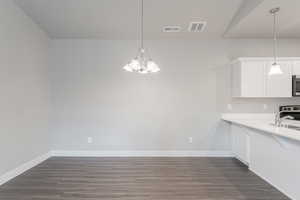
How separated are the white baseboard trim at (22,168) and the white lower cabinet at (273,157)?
422cm

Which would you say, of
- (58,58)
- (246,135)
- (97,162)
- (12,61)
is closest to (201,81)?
(246,135)

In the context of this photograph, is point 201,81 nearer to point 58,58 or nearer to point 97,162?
point 97,162

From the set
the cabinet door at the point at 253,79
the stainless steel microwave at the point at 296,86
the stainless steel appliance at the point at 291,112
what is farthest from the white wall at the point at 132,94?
the stainless steel microwave at the point at 296,86

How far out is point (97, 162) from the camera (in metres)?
4.29

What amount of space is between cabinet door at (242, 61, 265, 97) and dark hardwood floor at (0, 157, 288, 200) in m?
1.57

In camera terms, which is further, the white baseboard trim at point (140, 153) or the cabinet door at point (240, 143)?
the white baseboard trim at point (140, 153)

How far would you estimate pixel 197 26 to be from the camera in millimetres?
4238

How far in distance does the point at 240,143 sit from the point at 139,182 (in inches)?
90.7

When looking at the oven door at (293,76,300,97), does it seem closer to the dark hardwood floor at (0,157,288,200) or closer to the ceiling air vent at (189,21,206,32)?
the dark hardwood floor at (0,157,288,200)

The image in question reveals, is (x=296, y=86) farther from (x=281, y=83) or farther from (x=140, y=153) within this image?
(x=140, y=153)

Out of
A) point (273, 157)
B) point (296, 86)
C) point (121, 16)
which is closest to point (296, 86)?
point (296, 86)

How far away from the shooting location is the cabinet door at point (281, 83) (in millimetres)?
4246

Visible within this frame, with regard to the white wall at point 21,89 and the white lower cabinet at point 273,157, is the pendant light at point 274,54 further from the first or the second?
the white wall at point 21,89

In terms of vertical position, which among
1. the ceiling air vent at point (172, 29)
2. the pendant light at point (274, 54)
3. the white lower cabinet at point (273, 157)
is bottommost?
the white lower cabinet at point (273, 157)
